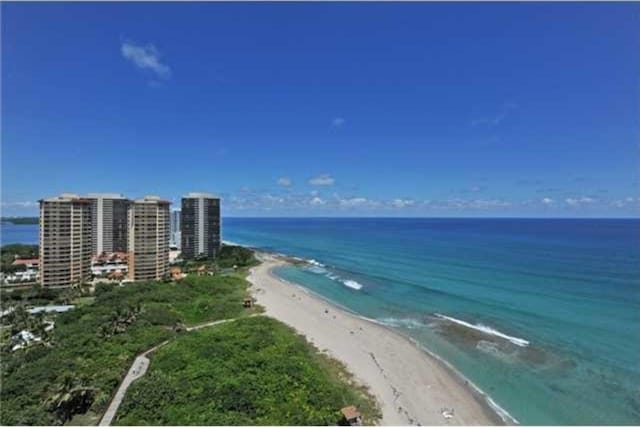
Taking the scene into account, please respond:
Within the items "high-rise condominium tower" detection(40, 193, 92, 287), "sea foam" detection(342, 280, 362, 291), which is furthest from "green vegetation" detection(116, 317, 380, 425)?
"high-rise condominium tower" detection(40, 193, 92, 287)

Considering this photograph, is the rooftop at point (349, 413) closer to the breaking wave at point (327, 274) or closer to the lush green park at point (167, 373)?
the lush green park at point (167, 373)

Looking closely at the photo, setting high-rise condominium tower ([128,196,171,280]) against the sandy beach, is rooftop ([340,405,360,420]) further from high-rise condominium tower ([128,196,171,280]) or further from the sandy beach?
high-rise condominium tower ([128,196,171,280])

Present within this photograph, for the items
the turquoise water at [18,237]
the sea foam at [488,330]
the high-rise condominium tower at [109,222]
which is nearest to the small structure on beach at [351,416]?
the sea foam at [488,330]

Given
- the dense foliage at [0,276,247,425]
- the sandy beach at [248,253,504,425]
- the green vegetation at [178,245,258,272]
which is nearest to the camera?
the dense foliage at [0,276,247,425]

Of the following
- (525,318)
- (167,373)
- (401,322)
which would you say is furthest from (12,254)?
(525,318)

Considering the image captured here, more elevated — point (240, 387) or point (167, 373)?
point (240, 387)

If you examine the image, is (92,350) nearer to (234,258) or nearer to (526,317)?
(526,317)
